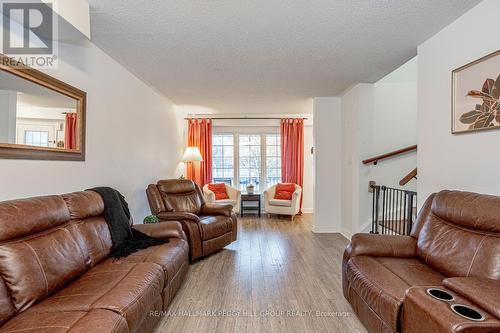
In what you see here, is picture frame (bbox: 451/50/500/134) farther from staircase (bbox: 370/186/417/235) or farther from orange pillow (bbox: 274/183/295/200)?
orange pillow (bbox: 274/183/295/200)

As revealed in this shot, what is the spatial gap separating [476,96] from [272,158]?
469 centimetres

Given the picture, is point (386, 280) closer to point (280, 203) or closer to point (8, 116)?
point (8, 116)

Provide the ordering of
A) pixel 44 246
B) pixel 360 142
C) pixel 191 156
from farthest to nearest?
pixel 191 156
pixel 360 142
pixel 44 246

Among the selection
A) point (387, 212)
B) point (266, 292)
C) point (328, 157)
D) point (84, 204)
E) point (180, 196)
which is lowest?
point (266, 292)

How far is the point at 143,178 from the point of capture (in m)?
3.90

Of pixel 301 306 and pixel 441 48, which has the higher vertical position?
pixel 441 48

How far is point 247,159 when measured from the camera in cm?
653

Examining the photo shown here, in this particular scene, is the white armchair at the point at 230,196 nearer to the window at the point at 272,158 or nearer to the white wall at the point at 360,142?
the window at the point at 272,158

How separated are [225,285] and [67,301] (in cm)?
149

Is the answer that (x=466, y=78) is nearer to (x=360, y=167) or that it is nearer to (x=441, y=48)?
(x=441, y=48)

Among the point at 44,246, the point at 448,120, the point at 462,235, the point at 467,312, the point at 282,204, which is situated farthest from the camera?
the point at 282,204

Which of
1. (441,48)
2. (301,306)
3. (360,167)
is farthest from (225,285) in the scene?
(441,48)

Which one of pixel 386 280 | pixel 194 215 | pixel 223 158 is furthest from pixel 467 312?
pixel 223 158

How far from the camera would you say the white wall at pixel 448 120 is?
6.22ft
